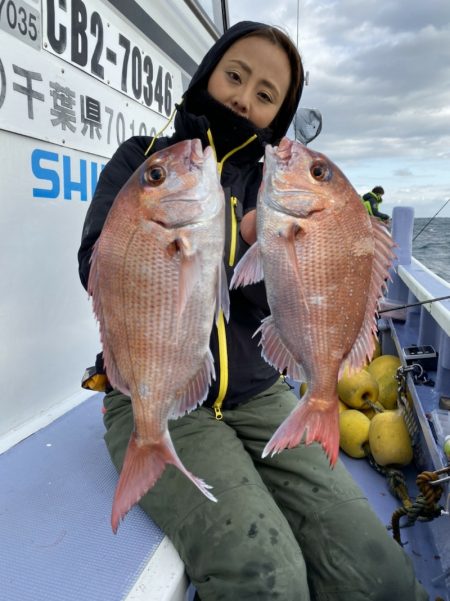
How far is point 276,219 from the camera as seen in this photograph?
134 centimetres

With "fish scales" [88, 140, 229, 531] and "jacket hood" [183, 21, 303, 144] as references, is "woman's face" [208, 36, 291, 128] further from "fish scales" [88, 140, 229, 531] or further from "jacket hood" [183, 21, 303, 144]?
"fish scales" [88, 140, 229, 531]

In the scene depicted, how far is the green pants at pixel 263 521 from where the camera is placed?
159cm

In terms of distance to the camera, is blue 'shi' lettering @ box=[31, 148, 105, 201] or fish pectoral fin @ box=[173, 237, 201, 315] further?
blue 'shi' lettering @ box=[31, 148, 105, 201]

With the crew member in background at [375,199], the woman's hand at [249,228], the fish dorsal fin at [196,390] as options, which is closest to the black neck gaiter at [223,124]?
the woman's hand at [249,228]

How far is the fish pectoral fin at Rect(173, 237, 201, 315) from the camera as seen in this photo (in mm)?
1258

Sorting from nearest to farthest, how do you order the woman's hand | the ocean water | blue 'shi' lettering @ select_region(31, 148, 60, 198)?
the woman's hand, blue 'shi' lettering @ select_region(31, 148, 60, 198), the ocean water

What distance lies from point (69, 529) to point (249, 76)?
191 cm

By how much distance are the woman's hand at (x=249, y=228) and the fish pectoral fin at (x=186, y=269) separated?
1.10 ft

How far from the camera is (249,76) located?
6.73 ft

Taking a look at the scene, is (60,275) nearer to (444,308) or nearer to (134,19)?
(134,19)

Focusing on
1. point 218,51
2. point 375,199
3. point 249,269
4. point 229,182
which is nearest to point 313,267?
point 249,269

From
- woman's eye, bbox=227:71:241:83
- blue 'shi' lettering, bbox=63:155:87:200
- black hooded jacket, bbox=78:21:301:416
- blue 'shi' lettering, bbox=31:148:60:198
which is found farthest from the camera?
blue 'shi' lettering, bbox=63:155:87:200

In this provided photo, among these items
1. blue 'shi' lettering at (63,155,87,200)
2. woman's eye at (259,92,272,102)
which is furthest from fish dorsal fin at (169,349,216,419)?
blue 'shi' lettering at (63,155,87,200)

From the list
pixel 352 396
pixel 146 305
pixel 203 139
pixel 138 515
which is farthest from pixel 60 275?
pixel 352 396
